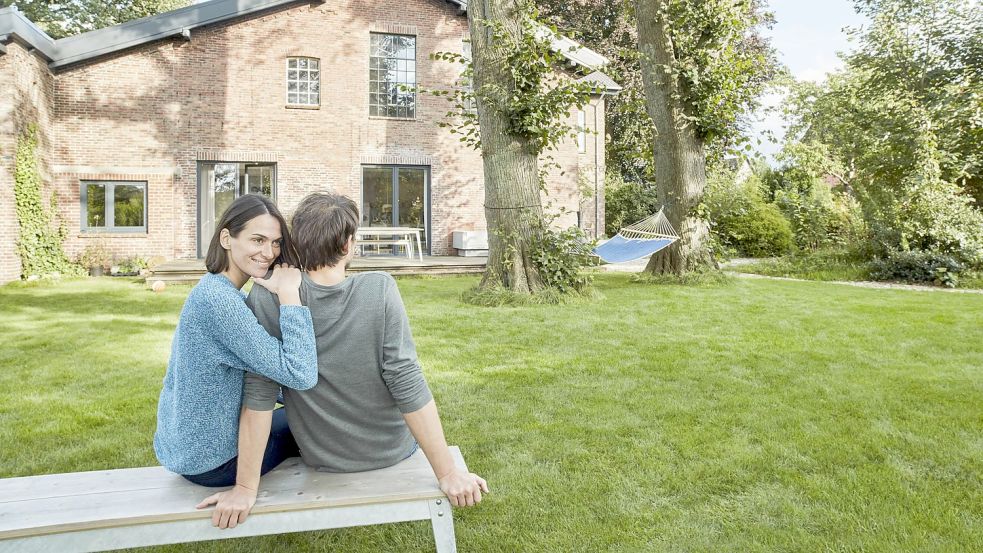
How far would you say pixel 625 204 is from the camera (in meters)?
22.2

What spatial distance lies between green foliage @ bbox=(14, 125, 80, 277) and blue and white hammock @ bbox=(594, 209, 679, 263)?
973 cm

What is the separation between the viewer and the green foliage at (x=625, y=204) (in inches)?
856

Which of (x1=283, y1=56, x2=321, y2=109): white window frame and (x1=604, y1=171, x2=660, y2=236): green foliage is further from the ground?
(x1=283, y1=56, x2=321, y2=109): white window frame

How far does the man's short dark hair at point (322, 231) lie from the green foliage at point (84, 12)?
2693 cm

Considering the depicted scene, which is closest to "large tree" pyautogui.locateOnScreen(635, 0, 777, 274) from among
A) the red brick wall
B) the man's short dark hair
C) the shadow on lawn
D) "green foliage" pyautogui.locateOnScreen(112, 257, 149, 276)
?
the shadow on lawn

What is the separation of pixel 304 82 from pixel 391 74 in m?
1.87

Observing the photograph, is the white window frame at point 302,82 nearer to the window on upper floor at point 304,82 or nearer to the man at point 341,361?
the window on upper floor at point 304,82

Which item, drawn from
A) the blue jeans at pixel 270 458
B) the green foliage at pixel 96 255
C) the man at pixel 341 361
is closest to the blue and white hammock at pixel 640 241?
the blue jeans at pixel 270 458

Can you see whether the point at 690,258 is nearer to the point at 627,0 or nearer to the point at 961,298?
the point at 961,298

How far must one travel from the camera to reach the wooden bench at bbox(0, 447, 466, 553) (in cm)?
167

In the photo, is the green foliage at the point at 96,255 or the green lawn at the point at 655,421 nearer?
the green lawn at the point at 655,421

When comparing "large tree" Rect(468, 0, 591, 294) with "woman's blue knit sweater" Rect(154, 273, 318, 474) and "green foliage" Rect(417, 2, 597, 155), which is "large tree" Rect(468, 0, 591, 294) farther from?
"woman's blue knit sweater" Rect(154, 273, 318, 474)

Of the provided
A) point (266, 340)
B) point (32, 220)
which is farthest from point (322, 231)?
point (32, 220)

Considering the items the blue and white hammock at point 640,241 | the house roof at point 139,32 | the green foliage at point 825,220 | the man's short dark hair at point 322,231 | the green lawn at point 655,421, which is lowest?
the green lawn at point 655,421
